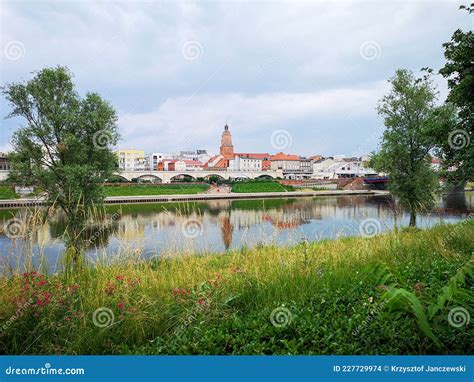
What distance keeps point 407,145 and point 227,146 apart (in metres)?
72.0

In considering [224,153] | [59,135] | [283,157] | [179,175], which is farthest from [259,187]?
[283,157]

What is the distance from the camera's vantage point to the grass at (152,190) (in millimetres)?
30130

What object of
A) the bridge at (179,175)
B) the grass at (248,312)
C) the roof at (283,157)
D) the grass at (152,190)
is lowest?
the grass at (152,190)

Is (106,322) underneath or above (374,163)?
underneath

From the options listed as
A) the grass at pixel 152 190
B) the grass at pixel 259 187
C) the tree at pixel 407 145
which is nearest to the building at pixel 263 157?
the grass at pixel 259 187

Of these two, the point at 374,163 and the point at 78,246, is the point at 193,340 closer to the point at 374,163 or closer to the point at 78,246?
the point at 78,246

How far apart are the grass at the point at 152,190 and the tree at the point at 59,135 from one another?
13.8 meters

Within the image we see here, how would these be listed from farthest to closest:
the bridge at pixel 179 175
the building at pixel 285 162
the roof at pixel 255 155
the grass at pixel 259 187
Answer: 1. the building at pixel 285 162
2. the roof at pixel 255 155
3. the grass at pixel 259 187
4. the bridge at pixel 179 175

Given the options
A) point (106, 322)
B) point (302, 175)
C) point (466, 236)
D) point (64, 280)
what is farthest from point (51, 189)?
point (302, 175)

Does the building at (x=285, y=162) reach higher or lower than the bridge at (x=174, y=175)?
A: higher

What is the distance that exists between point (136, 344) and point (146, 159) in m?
90.9

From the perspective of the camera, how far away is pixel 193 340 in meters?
2.35

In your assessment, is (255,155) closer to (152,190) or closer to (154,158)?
(154,158)

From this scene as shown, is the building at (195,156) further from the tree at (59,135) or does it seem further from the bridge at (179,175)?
the tree at (59,135)
